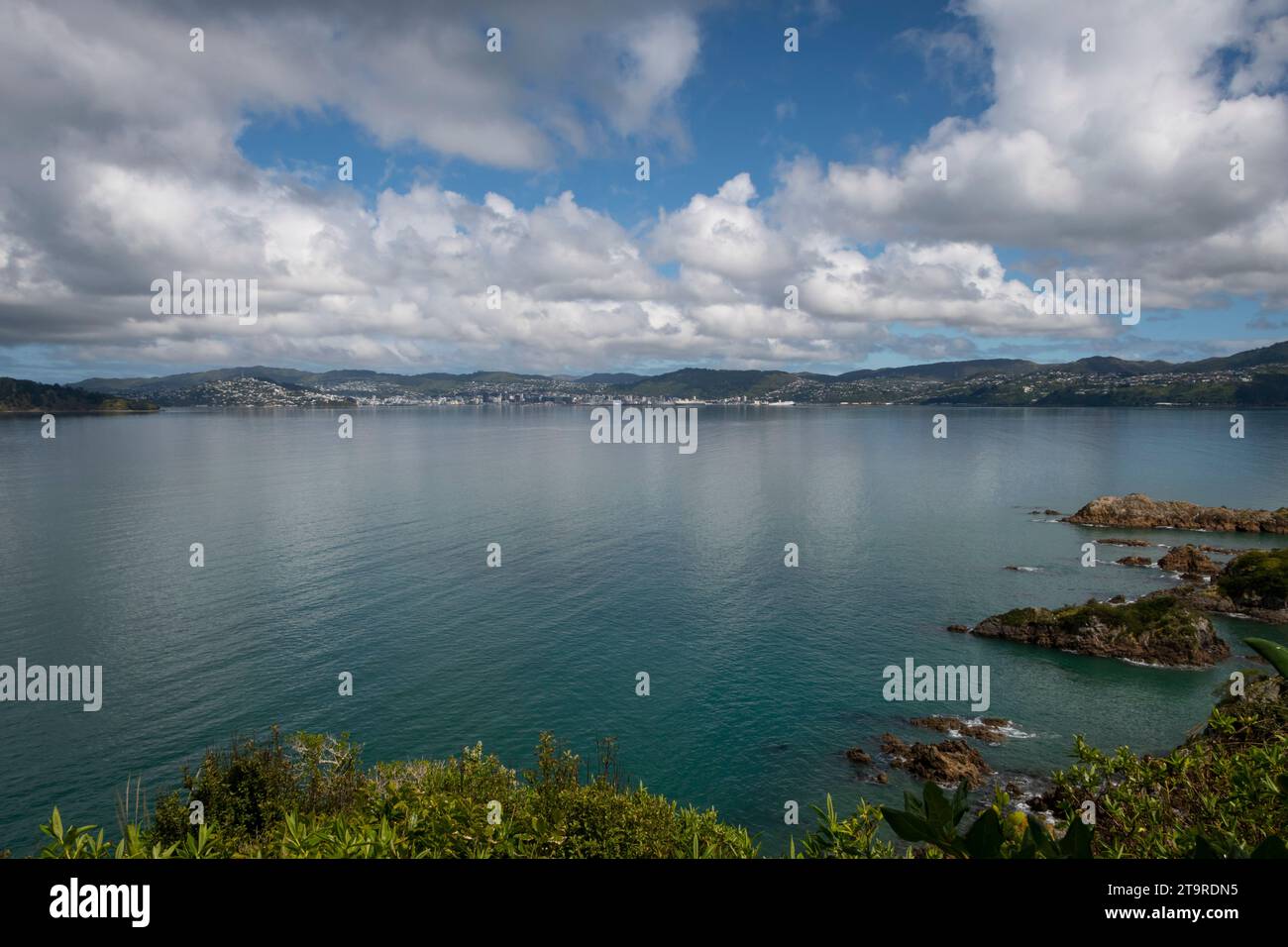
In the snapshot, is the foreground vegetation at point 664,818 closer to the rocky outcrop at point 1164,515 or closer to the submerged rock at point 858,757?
the submerged rock at point 858,757

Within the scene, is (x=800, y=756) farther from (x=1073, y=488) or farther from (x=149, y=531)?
(x=1073, y=488)

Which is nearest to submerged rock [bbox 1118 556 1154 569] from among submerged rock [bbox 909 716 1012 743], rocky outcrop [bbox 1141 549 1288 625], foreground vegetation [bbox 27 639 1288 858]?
rocky outcrop [bbox 1141 549 1288 625]

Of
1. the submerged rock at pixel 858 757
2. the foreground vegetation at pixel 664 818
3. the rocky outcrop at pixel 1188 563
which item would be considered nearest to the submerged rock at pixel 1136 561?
the rocky outcrop at pixel 1188 563

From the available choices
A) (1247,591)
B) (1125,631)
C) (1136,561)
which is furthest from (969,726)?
(1136,561)

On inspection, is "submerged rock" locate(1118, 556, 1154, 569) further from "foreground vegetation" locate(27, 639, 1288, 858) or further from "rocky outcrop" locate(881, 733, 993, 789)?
"foreground vegetation" locate(27, 639, 1288, 858)
